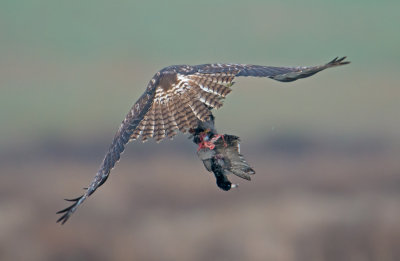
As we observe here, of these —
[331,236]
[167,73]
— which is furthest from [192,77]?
[331,236]

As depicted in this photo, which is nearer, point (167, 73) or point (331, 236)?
point (167, 73)

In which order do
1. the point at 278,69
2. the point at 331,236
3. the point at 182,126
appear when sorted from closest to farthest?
Answer: the point at 182,126
the point at 278,69
the point at 331,236

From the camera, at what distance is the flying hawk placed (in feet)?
33.6

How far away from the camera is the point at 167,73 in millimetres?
10828

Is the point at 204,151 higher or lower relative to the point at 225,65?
lower

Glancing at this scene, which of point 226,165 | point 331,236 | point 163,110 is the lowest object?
point 331,236

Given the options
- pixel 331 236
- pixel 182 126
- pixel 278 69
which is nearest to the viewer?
pixel 182 126

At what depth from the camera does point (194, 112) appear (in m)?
10.2

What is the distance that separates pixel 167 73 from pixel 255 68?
1.09 meters

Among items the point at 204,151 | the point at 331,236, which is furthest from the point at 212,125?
the point at 331,236

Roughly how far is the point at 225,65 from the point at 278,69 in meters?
0.66

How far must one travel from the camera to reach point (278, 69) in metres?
10.9

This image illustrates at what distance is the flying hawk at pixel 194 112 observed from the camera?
1025 cm

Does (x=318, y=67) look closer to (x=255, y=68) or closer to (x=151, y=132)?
(x=255, y=68)
